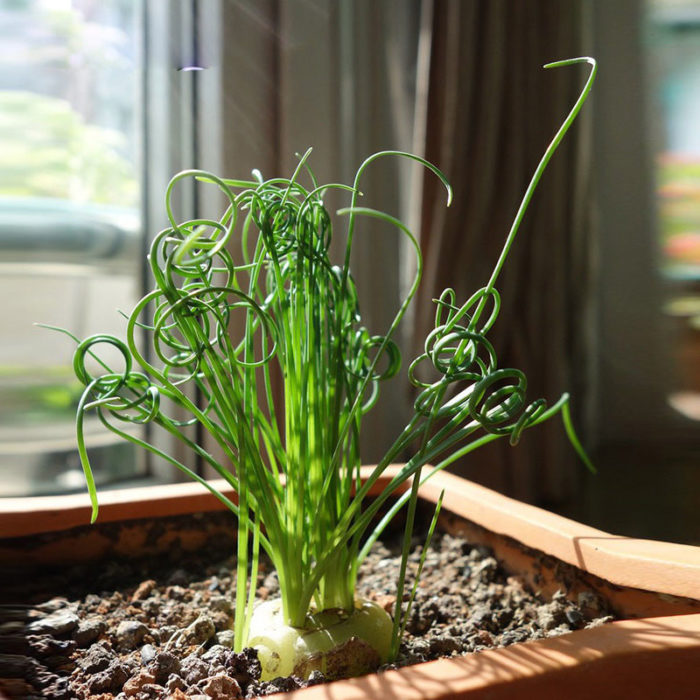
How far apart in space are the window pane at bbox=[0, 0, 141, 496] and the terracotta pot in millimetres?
753

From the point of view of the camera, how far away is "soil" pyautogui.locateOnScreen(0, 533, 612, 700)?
0.50 metres

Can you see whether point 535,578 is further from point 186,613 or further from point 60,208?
point 60,208

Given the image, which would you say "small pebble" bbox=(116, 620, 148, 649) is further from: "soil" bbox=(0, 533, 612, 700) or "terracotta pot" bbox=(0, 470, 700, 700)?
"terracotta pot" bbox=(0, 470, 700, 700)

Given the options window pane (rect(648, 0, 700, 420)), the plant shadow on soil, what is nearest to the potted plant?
the plant shadow on soil

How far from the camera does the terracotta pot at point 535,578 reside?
370 mm

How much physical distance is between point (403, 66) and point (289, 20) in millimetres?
472

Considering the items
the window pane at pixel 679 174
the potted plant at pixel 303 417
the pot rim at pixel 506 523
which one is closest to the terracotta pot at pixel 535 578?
the pot rim at pixel 506 523

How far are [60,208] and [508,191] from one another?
0.98 m

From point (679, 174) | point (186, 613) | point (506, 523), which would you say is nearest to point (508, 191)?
point (506, 523)

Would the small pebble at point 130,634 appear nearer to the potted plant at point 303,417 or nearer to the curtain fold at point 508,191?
the potted plant at point 303,417

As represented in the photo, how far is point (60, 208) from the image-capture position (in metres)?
1.43

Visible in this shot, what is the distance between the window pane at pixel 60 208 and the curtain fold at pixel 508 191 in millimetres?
662

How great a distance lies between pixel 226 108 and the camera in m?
1.40

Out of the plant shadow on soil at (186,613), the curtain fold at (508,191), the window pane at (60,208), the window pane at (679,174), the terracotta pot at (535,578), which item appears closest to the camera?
the terracotta pot at (535,578)
